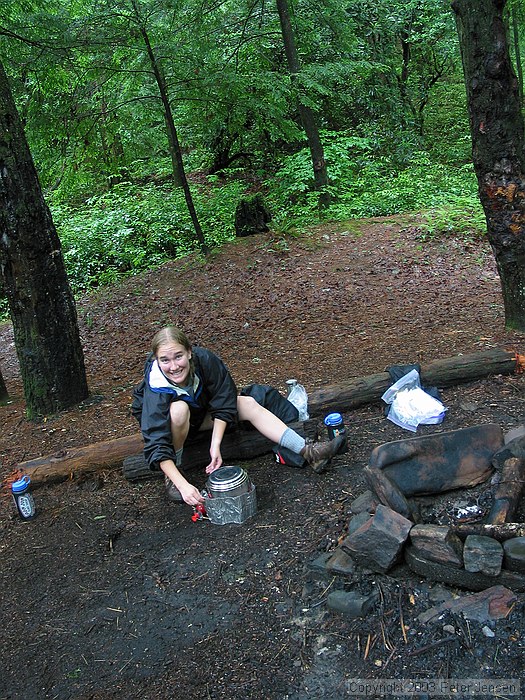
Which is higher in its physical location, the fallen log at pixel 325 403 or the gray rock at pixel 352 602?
the fallen log at pixel 325 403

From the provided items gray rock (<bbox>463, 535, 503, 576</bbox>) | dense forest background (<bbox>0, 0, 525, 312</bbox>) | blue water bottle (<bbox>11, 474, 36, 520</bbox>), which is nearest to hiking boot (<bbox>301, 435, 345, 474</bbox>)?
gray rock (<bbox>463, 535, 503, 576</bbox>)

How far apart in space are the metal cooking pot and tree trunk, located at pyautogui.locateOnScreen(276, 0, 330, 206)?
26.5 ft

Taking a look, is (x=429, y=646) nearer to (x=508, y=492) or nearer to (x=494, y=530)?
(x=494, y=530)

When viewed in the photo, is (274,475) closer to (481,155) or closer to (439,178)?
(481,155)

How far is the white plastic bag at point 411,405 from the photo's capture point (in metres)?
4.34

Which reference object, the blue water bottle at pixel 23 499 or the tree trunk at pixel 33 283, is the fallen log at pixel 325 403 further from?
the tree trunk at pixel 33 283

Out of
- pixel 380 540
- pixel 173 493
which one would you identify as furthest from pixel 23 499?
pixel 380 540

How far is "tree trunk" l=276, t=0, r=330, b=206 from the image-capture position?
11.2m

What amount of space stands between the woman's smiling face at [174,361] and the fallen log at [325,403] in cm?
74

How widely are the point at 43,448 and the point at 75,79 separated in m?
5.48

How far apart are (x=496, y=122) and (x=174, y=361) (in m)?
3.16

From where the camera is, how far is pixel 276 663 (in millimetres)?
2570

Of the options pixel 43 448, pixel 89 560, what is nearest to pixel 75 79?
pixel 43 448

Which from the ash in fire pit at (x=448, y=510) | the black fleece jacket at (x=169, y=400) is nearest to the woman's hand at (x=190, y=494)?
the black fleece jacket at (x=169, y=400)
